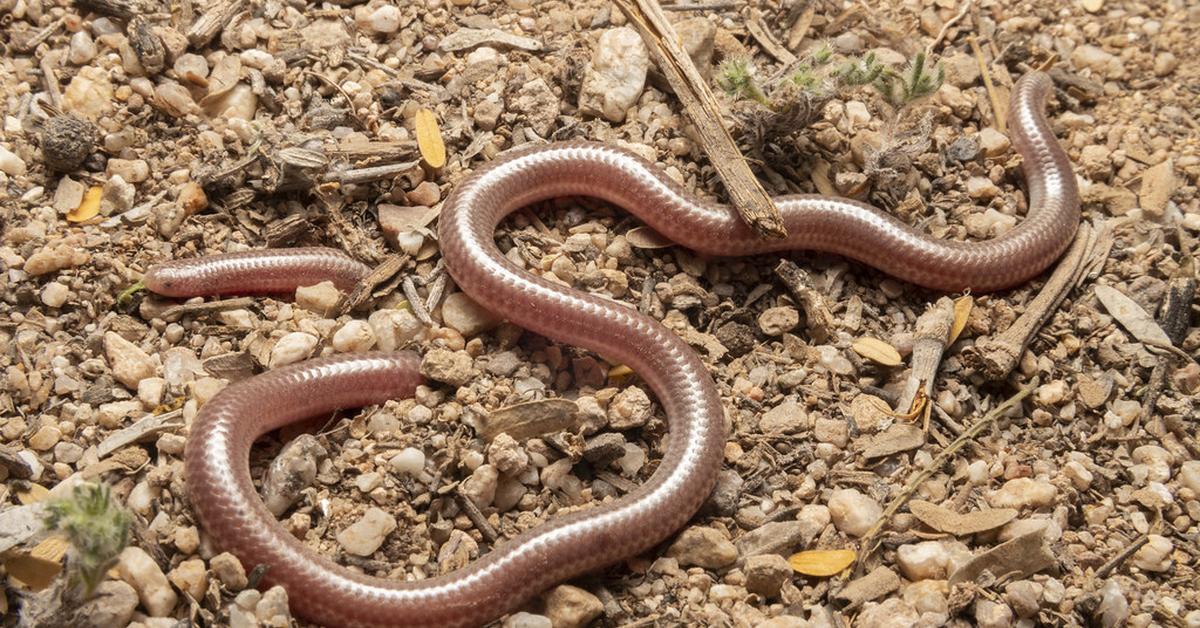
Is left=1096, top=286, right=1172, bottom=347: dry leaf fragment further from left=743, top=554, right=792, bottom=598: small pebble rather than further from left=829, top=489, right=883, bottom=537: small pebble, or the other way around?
left=743, top=554, right=792, bottom=598: small pebble

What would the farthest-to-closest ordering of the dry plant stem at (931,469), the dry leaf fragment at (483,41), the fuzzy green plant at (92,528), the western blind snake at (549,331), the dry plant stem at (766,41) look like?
the dry plant stem at (766,41), the dry leaf fragment at (483,41), the dry plant stem at (931,469), the western blind snake at (549,331), the fuzzy green plant at (92,528)

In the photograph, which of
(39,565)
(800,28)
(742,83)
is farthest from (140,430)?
(800,28)

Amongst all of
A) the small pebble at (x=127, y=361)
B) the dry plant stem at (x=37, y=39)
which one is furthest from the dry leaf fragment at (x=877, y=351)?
the dry plant stem at (x=37, y=39)

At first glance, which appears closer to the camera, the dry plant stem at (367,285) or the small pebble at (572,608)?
the small pebble at (572,608)

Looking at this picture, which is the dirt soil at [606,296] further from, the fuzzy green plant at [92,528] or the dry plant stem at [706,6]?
the fuzzy green plant at [92,528]

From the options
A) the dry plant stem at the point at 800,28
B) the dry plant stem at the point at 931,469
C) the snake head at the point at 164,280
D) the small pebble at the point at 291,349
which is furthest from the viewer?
the dry plant stem at the point at 800,28
